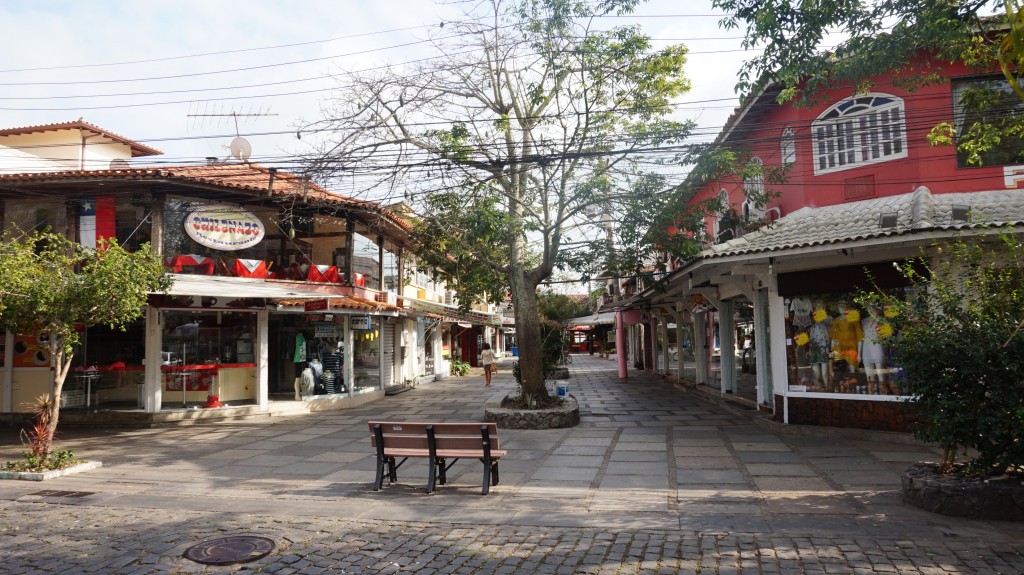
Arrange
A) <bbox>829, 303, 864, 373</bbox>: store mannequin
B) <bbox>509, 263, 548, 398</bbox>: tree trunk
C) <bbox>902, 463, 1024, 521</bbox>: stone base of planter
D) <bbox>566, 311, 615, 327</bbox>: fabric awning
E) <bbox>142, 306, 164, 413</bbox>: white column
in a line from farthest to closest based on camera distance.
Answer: <bbox>566, 311, 615, 327</bbox>: fabric awning, <bbox>142, 306, 164, 413</bbox>: white column, <bbox>509, 263, 548, 398</bbox>: tree trunk, <bbox>829, 303, 864, 373</bbox>: store mannequin, <bbox>902, 463, 1024, 521</bbox>: stone base of planter

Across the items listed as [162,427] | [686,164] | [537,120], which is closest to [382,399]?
[162,427]

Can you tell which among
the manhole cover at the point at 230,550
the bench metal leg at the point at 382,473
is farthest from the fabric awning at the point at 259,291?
the manhole cover at the point at 230,550

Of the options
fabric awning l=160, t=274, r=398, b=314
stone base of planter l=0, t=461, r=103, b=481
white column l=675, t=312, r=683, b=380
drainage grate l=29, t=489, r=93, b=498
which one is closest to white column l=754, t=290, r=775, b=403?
white column l=675, t=312, r=683, b=380

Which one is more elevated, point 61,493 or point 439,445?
point 439,445

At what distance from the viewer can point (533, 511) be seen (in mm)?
6645

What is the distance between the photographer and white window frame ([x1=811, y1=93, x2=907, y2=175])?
11.4 meters

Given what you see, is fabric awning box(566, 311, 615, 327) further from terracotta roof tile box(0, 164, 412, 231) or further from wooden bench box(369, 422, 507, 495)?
wooden bench box(369, 422, 507, 495)

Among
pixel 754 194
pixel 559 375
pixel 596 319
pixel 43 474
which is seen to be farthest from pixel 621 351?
pixel 43 474

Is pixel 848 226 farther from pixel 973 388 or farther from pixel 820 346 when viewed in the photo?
pixel 973 388

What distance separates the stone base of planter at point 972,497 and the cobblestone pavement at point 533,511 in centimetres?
14

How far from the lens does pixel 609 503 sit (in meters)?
6.92

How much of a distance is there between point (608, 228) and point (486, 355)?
11.1 metres

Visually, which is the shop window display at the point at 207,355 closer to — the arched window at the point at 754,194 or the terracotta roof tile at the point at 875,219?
the terracotta roof tile at the point at 875,219

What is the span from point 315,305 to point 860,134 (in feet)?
39.3
